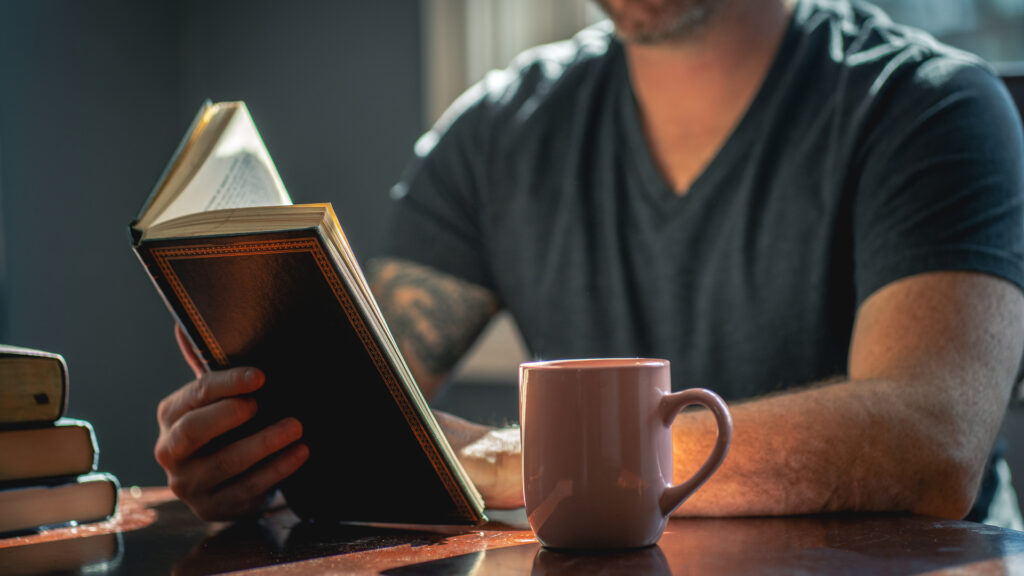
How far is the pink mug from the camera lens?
0.54 m

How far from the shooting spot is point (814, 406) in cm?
76

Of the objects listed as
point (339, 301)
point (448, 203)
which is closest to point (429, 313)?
point (448, 203)

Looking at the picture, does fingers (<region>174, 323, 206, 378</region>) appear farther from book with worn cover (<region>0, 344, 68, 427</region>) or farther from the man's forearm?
the man's forearm

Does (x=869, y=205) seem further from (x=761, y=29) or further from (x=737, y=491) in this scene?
(x=737, y=491)

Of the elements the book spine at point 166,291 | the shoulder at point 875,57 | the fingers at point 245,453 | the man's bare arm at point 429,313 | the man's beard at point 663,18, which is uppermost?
the man's beard at point 663,18

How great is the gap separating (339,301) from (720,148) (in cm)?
80

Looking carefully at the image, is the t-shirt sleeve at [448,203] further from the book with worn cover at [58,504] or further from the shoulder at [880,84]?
the book with worn cover at [58,504]

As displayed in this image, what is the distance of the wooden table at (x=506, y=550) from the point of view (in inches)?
20.6

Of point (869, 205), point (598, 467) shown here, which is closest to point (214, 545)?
point (598, 467)

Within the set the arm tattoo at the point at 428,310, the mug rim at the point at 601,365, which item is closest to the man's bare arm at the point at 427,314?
the arm tattoo at the point at 428,310

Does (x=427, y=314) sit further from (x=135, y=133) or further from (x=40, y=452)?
(x=135, y=133)

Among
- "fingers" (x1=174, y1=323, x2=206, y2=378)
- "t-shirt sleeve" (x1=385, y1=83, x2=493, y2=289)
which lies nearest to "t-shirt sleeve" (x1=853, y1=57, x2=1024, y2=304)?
"t-shirt sleeve" (x1=385, y1=83, x2=493, y2=289)

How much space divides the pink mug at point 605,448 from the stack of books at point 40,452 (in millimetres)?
394

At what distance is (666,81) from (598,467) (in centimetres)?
89
